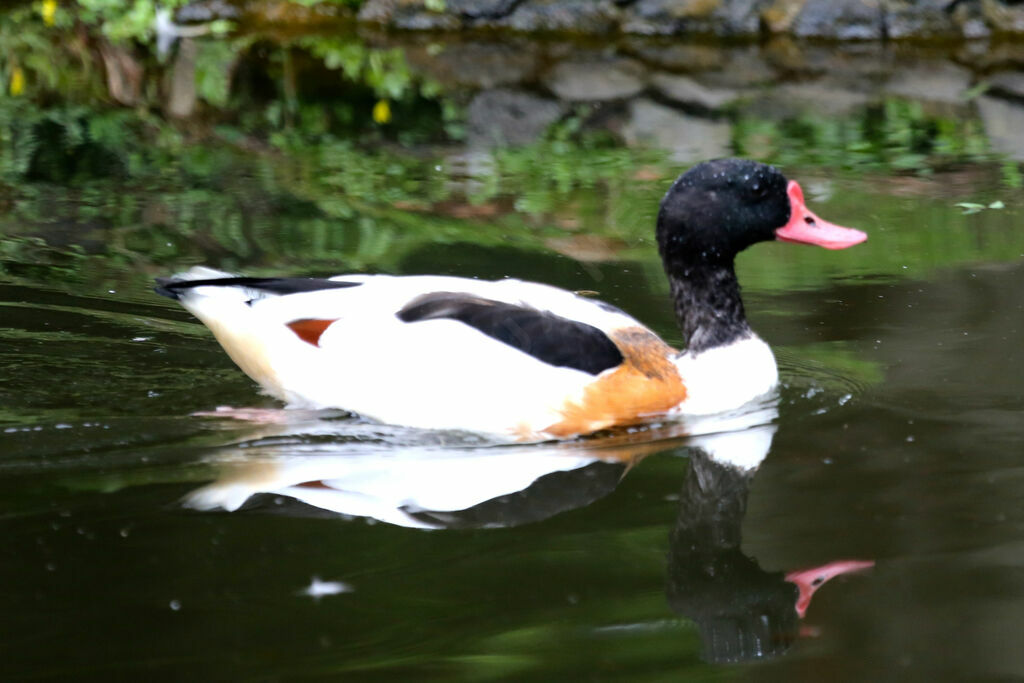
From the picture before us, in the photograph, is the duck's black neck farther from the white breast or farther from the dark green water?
the dark green water

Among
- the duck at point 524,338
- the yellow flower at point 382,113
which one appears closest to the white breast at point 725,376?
the duck at point 524,338

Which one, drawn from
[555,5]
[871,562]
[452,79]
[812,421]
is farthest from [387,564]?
[555,5]

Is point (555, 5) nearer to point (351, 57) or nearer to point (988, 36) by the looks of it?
point (351, 57)

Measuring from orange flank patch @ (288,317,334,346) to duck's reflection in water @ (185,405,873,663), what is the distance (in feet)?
1.04

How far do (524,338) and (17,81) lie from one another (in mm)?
8806

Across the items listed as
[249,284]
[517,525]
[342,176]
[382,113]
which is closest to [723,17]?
[382,113]

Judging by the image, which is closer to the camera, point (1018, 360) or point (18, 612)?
point (18, 612)

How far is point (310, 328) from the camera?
5203 mm

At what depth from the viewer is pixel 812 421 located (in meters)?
5.00

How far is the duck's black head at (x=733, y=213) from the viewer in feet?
16.9

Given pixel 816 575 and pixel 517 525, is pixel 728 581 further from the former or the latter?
pixel 517 525

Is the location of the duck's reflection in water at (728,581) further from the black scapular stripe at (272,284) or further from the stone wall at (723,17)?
the stone wall at (723,17)

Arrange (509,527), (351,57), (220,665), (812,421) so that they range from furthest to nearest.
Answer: (351,57)
(812,421)
(509,527)
(220,665)

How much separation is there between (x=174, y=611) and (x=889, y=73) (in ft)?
34.0
